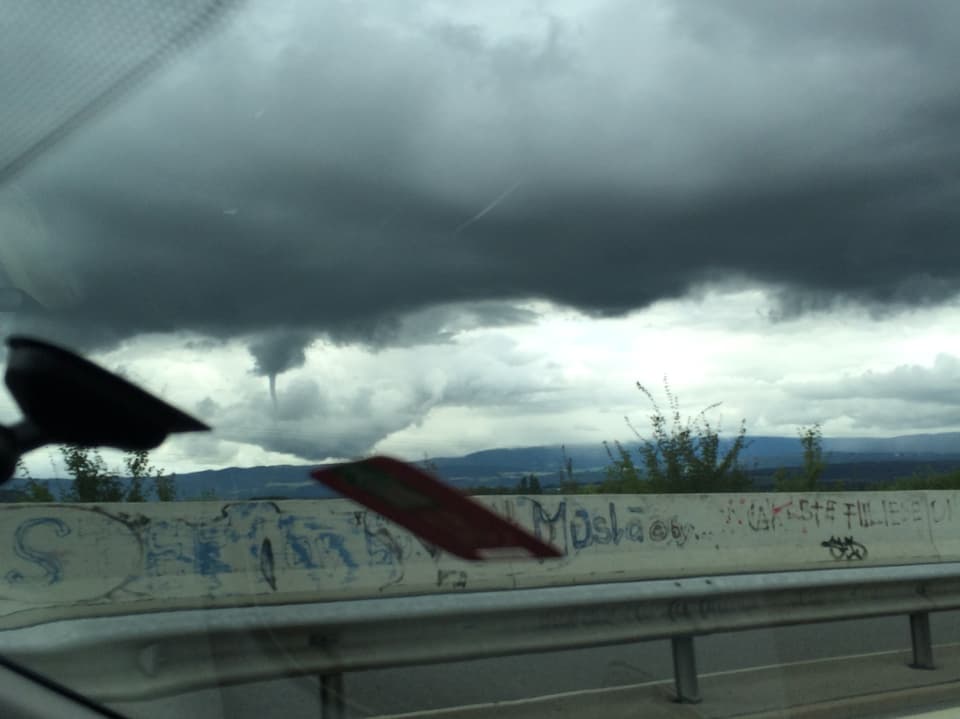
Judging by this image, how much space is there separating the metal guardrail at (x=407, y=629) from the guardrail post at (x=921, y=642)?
67cm

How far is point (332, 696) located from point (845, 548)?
8.51 feet

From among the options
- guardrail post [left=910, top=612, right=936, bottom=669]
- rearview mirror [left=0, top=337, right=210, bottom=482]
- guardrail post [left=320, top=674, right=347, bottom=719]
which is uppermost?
rearview mirror [left=0, top=337, right=210, bottom=482]

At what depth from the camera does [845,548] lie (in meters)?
4.93

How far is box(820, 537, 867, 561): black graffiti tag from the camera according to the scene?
4770mm

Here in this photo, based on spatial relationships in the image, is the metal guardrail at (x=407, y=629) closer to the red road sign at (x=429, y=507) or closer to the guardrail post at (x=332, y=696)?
the guardrail post at (x=332, y=696)

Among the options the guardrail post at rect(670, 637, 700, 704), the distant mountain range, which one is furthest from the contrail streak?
the guardrail post at rect(670, 637, 700, 704)

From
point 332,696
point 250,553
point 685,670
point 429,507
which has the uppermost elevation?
point 429,507

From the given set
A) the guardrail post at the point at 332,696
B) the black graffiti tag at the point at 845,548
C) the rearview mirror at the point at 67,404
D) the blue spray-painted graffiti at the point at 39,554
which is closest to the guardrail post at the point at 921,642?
the black graffiti tag at the point at 845,548

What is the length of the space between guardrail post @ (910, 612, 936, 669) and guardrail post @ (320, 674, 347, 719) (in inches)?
133

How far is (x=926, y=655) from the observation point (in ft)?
Answer: 18.4

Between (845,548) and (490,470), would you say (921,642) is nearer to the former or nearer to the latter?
(845,548)

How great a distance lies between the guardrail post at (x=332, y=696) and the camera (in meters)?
3.42

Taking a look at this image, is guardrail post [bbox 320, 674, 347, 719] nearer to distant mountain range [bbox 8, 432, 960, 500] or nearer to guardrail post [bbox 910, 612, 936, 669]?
distant mountain range [bbox 8, 432, 960, 500]

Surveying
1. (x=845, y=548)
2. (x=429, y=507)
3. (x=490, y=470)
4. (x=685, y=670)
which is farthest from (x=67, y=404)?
(x=845, y=548)
